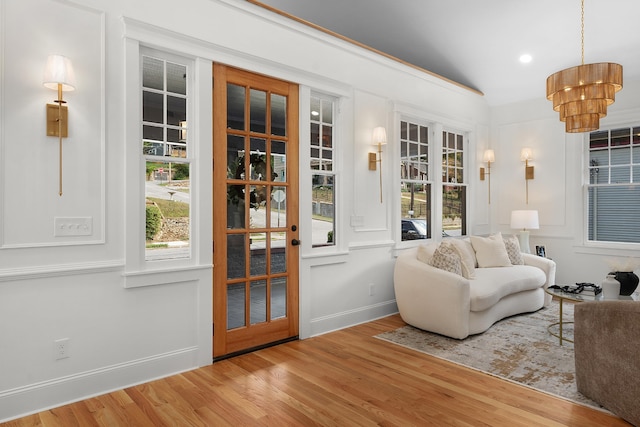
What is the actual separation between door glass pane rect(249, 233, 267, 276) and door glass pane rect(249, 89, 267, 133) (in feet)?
3.10

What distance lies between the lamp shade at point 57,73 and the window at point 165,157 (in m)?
0.54

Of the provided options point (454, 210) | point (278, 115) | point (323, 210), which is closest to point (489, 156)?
point (454, 210)

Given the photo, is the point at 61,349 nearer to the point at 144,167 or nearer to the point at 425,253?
the point at 144,167

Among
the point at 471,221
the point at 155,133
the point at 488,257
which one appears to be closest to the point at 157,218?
the point at 155,133

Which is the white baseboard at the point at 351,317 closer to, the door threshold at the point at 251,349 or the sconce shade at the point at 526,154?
the door threshold at the point at 251,349

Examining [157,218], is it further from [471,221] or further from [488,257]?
[471,221]

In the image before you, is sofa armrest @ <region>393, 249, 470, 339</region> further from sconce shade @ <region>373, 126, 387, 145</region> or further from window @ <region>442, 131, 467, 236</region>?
window @ <region>442, 131, 467, 236</region>

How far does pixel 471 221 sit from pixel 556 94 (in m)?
2.88

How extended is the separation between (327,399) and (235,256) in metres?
1.41

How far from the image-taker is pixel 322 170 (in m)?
4.24

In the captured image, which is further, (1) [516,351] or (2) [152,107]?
(1) [516,351]

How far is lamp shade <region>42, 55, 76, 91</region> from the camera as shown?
8.23ft

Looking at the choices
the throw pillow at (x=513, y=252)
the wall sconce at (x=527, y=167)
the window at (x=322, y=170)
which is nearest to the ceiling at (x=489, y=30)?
the wall sconce at (x=527, y=167)

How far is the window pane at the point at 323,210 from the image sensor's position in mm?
4168
